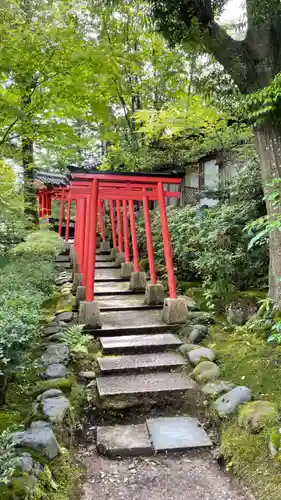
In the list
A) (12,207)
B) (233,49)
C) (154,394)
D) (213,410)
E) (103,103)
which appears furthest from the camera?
(103,103)

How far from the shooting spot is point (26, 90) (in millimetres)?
6746

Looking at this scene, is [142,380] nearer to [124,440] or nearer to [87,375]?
[87,375]

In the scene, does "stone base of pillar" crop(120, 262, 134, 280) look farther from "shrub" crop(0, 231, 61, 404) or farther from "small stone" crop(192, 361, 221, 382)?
"small stone" crop(192, 361, 221, 382)

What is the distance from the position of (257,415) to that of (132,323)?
12.2 ft

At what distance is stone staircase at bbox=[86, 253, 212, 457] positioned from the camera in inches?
165

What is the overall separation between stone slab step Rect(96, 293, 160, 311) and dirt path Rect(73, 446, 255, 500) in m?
4.32

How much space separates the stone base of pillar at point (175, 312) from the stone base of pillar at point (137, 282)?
104 inches

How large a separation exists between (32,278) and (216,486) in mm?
5279

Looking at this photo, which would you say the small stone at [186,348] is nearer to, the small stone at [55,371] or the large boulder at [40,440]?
the small stone at [55,371]

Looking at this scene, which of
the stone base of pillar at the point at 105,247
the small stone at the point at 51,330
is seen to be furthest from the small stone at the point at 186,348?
Result: the stone base of pillar at the point at 105,247

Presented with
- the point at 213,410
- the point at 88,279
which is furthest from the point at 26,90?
the point at 213,410

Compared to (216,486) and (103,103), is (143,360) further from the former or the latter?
(103,103)

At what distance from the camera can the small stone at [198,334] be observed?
638cm

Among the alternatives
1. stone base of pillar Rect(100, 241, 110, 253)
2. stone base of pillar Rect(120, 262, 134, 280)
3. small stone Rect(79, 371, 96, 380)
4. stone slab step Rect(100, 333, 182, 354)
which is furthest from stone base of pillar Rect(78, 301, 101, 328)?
stone base of pillar Rect(100, 241, 110, 253)
